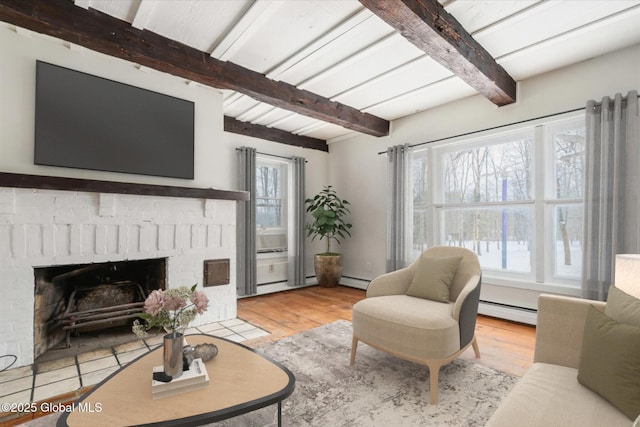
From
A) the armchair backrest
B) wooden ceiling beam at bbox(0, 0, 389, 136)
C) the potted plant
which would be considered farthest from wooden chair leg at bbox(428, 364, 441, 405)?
the potted plant

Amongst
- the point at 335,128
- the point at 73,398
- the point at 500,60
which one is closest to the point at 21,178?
the point at 73,398

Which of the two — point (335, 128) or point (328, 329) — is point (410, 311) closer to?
point (328, 329)

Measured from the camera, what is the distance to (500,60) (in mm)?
2822

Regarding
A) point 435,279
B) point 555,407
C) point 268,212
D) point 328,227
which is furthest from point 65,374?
point 328,227

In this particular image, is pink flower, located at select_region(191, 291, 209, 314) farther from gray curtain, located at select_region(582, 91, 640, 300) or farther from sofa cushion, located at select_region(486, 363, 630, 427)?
gray curtain, located at select_region(582, 91, 640, 300)

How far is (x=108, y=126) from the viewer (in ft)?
8.99

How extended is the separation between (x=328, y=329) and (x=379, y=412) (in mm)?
1344

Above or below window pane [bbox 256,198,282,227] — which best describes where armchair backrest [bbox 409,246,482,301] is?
below

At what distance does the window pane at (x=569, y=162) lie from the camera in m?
2.97

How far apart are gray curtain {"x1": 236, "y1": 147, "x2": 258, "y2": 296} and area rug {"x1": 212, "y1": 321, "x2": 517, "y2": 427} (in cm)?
187

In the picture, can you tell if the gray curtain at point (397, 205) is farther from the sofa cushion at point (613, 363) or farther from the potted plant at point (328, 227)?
the sofa cushion at point (613, 363)

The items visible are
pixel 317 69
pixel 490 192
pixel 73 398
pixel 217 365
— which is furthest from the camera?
pixel 490 192

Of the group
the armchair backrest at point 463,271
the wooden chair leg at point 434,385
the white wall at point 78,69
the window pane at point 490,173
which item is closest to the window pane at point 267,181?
the white wall at point 78,69

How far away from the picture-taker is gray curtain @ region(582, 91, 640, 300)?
2531 millimetres
